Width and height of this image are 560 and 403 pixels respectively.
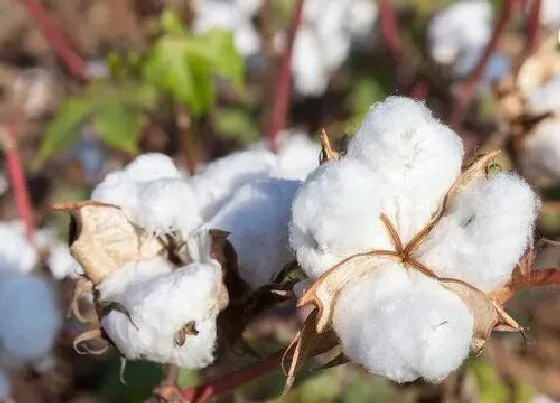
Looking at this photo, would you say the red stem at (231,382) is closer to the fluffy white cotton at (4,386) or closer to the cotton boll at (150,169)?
the cotton boll at (150,169)

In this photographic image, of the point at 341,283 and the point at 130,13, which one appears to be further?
the point at 130,13

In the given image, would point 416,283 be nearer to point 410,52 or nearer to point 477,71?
point 477,71

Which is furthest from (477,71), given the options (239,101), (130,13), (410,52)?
(130,13)

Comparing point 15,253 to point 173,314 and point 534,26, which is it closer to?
point 173,314

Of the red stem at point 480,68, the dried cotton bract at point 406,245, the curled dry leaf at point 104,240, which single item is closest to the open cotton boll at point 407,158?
the dried cotton bract at point 406,245

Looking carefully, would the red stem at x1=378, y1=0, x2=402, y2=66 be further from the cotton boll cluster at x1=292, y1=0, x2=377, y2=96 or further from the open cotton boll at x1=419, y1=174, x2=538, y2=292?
the open cotton boll at x1=419, y1=174, x2=538, y2=292

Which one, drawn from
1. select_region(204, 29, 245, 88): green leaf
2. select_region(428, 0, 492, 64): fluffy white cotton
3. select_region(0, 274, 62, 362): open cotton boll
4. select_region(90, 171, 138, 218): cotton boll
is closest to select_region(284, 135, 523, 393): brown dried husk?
select_region(90, 171, 138, 218): cotton boll

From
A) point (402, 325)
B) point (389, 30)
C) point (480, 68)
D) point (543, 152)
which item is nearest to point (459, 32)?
point (389, 30)
